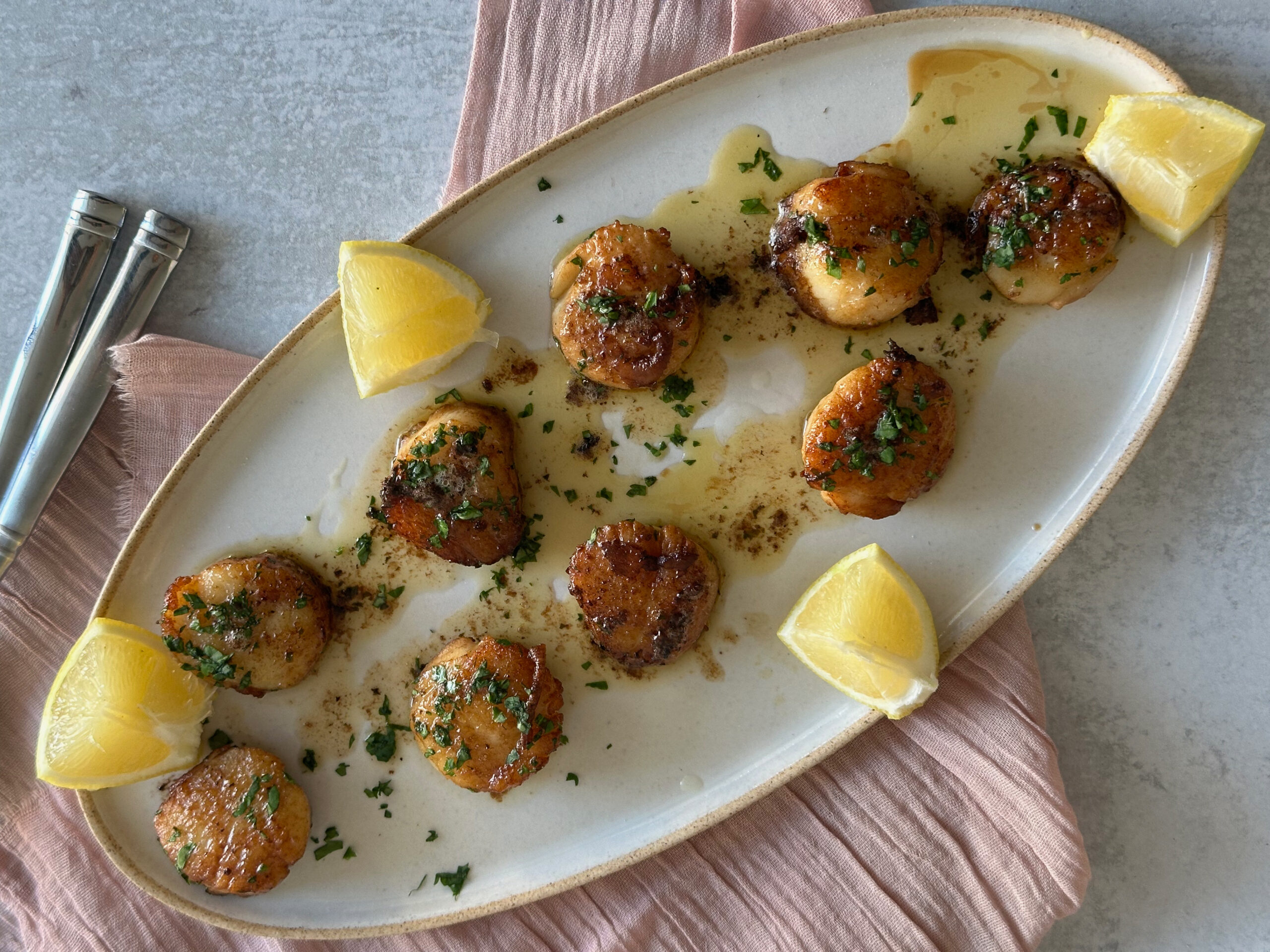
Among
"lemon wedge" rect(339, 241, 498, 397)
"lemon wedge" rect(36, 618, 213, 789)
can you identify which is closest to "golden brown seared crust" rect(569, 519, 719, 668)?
"lemon wedge" rect(339, 241, 498, 397)

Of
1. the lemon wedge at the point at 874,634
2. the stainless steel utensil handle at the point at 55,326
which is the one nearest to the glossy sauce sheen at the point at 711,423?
the lemon wedge at the point at 874,634

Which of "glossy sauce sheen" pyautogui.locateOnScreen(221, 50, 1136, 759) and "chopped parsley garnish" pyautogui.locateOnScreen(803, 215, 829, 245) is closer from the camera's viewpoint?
"chopped parsley garnish" pyautogui.locateOnScreen(803, 215, 829, 245)

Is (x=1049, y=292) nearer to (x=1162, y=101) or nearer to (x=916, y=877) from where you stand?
(x=1162, y=101)

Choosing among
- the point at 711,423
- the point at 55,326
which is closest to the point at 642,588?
the point at 711,423

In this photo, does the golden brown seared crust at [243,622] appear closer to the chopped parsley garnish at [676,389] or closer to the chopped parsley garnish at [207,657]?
the chopped parsley garnish at [207,657]

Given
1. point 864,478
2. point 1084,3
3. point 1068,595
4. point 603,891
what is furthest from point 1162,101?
point 603,891

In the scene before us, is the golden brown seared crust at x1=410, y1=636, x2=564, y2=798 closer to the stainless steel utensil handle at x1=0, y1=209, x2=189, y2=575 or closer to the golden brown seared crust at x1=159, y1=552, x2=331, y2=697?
the golden brown seared crust at x1=159, y1=552, x2=331, y2=697
